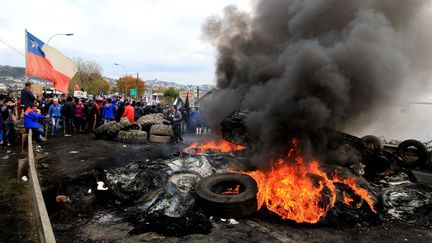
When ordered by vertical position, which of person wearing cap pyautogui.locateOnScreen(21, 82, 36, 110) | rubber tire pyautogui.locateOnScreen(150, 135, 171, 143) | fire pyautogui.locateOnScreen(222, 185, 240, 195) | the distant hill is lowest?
fire pyautogui.locateOnScreen(222, 185, 240, 195)

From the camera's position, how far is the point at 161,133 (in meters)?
14.9

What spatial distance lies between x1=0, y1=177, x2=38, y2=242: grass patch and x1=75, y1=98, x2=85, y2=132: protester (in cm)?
826

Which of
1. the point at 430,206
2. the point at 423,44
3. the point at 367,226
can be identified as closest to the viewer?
the point at 367,226

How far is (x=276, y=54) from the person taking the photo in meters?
10.4

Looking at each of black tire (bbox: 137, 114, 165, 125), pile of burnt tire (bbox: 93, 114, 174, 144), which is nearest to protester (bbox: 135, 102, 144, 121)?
black tire (bbox: 137, 114, 165, 125)

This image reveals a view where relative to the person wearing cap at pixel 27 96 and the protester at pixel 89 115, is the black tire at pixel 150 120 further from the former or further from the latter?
the person wearing cap at pixel 27 96

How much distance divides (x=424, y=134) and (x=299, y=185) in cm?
2485

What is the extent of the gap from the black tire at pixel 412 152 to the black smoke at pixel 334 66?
436 centimetres

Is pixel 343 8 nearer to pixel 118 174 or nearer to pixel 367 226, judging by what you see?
pixel 367 226

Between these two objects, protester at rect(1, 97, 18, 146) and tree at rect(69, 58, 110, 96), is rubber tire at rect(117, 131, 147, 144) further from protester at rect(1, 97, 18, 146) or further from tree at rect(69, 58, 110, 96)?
tree at rect(69, 58, 110, 96)

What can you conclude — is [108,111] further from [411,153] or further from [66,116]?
[411,153]

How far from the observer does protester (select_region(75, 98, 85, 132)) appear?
15516 mm

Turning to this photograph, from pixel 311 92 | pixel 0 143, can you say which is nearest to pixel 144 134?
pixel 0 143

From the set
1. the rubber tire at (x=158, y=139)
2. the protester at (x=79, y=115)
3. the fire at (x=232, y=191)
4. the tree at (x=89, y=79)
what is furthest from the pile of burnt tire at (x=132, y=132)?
the tree at (x=89, y=79)
